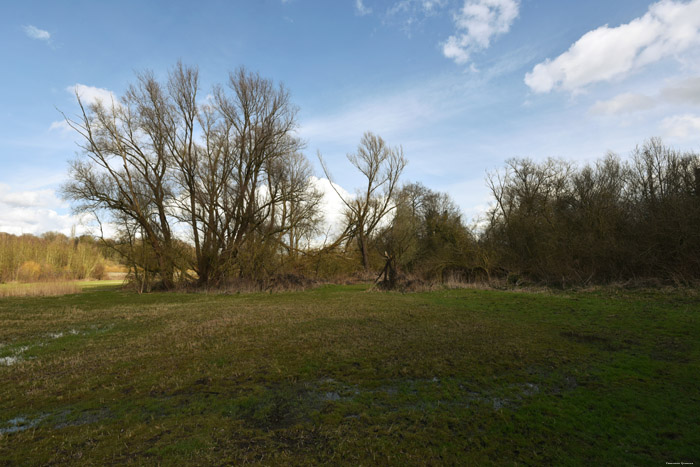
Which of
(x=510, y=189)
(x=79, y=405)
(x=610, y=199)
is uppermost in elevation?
(x=510, y=189)

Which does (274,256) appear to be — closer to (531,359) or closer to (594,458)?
(531,359)

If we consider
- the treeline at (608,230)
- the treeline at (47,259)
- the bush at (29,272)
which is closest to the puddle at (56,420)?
the treeline at (608,230)

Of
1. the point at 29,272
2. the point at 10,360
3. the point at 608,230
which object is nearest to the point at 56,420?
the point at 10,360

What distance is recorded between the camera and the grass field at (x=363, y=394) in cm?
289

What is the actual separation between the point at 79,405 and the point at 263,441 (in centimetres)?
260

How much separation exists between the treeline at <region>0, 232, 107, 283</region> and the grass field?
3405cm

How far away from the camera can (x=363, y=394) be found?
417 cm

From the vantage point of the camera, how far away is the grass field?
9.48 feet

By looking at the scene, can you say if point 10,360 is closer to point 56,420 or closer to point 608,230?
point 56,420

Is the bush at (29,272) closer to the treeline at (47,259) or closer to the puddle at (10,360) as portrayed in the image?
the treeline at (47,259)

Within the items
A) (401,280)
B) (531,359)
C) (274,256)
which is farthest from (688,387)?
(274,256)

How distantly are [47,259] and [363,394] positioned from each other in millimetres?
52623

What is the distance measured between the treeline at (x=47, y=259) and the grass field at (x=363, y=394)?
34.1m

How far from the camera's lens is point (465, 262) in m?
24.1
